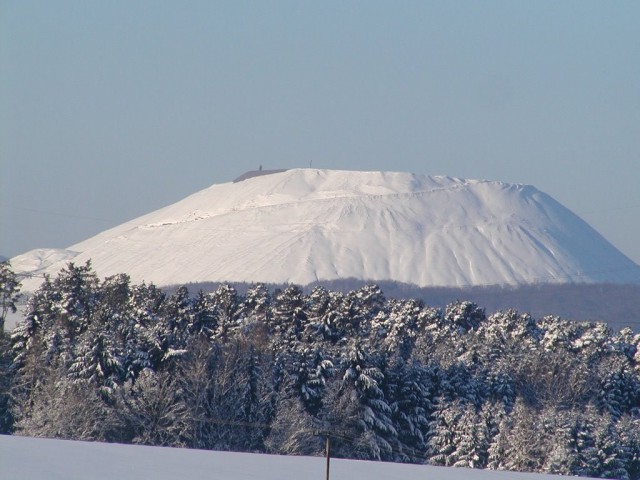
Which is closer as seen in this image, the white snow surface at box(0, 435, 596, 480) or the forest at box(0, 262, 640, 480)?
the white snow surface at box(0, 435, 596, 480)

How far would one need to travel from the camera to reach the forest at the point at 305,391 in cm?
5231

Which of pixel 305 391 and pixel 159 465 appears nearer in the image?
pixel 159 465

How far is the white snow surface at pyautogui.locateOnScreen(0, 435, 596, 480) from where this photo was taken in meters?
21.3

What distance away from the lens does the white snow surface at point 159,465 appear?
840 inches

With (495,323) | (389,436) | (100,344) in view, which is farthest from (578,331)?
(100,344)

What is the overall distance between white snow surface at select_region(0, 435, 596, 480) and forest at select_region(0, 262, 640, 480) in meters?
24.8

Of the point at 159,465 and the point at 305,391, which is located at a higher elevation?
the point at 159,465

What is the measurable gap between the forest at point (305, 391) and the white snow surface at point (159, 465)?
24753 mm

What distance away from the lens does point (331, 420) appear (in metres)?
57.7

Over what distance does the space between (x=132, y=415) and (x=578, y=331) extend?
49098mm

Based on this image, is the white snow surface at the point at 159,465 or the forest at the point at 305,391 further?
the forest at the point at 305,391

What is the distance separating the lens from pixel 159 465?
2292 cm

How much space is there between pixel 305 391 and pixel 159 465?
121 ft

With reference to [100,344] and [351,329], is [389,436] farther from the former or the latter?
[351,329]
